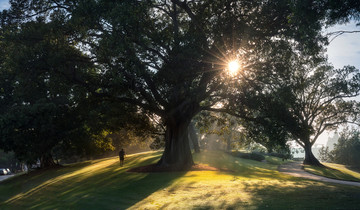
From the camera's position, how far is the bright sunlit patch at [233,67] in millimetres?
19587

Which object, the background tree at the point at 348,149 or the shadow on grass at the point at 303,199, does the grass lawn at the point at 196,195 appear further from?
the background tree at the point at 348,149

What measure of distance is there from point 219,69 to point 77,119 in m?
17.2

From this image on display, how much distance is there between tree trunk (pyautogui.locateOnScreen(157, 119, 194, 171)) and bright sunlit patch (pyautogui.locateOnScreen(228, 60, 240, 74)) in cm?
732

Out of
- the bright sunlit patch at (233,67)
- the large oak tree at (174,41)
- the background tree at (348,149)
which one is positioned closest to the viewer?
the large oak tree at (174,41)

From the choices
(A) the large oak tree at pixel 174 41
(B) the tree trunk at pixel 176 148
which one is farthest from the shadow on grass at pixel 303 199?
(B) the tree trunk at pixel 176 148

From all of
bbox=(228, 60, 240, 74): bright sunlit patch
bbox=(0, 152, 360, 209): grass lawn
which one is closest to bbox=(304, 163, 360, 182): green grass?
bbox=(0, 152, 360, 209): grass lawn

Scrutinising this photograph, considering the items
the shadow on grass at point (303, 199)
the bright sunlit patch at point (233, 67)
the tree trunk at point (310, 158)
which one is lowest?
the shadow on grass at point (303, 199)

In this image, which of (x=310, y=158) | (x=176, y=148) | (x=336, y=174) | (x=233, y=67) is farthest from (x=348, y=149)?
(x=233, y=67)

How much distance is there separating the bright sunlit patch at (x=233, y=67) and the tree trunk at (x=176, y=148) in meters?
7.32

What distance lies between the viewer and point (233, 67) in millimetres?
20031

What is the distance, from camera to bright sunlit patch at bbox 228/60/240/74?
19.6 meters

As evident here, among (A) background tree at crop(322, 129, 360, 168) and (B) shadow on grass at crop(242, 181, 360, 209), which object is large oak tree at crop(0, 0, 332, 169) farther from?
(A) background tree at crop(322, 129, 360, 168)

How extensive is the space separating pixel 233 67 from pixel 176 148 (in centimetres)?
934

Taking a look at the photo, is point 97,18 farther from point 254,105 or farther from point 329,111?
point 329,111
